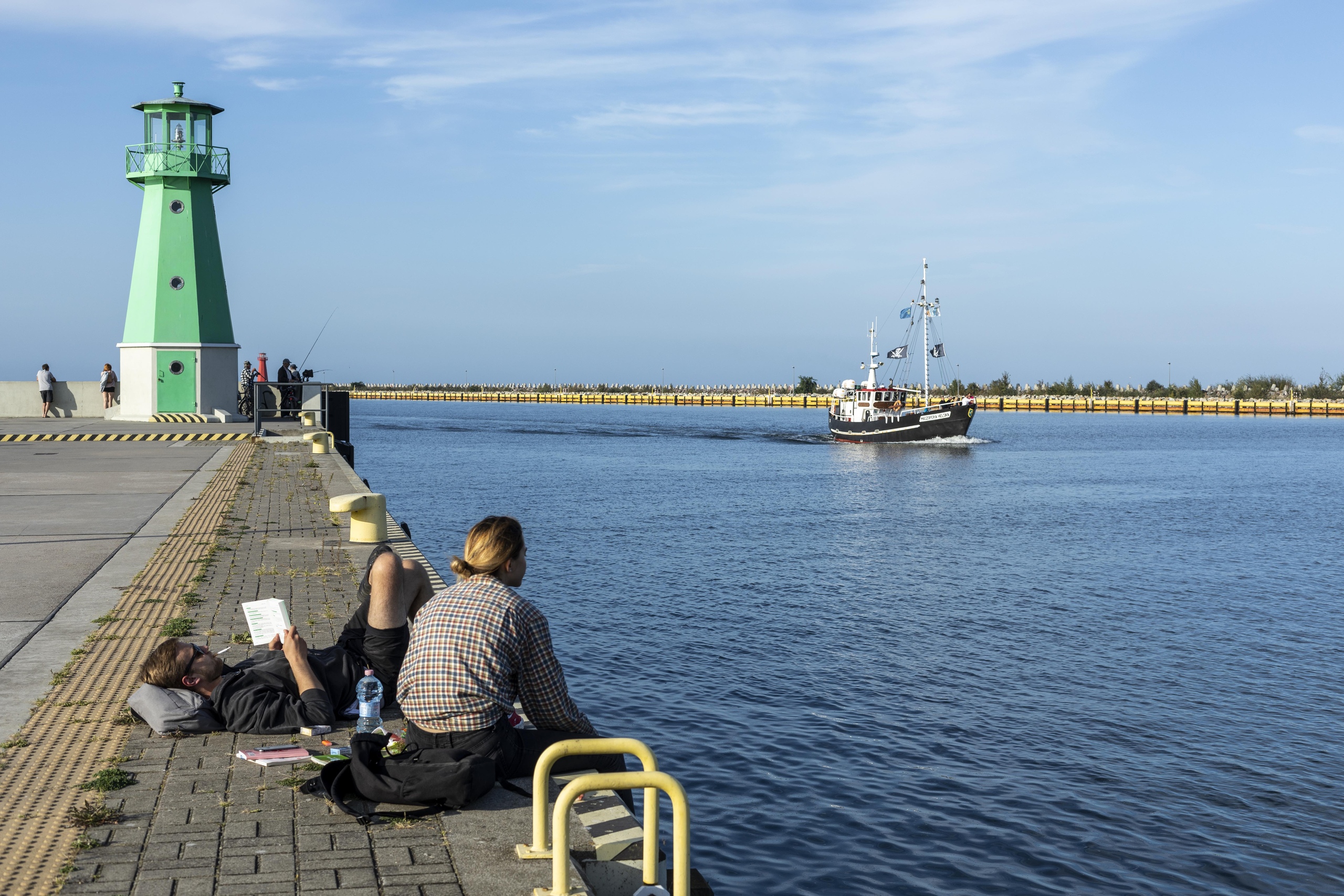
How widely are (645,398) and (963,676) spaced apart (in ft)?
492

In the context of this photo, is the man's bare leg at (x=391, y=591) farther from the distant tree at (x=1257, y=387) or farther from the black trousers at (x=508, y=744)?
the distant tree at (x=1257, y=387)

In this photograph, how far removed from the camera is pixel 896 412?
69.9m

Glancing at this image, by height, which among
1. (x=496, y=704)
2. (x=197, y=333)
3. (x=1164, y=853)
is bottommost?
(x=1164, y=853)

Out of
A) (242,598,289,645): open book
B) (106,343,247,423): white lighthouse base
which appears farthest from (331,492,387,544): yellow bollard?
(106,343,247,423): white lighthouse base

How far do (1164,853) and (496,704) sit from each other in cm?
582

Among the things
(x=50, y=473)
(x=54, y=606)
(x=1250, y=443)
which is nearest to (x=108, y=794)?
(x=54, y=606)

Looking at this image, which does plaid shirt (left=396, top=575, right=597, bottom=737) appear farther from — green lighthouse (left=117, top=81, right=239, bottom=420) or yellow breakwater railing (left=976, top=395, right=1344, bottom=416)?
yellow breakwater railing (left=976, top=395, right=1344, bottom=416)

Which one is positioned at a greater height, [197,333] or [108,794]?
[197,333]

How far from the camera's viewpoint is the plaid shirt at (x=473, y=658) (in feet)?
16.1

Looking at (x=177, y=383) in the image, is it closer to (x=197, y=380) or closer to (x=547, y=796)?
(x=197, y=380)

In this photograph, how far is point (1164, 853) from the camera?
8.24 metres

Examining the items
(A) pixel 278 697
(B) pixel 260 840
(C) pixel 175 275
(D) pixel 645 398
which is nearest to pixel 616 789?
(B) pixel 260 840

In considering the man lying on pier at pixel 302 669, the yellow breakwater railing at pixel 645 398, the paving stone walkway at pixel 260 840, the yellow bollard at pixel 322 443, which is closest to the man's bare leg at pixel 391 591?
the man lying on pier at pixel 302 669

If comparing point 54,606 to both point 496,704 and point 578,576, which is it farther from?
point 578,576
